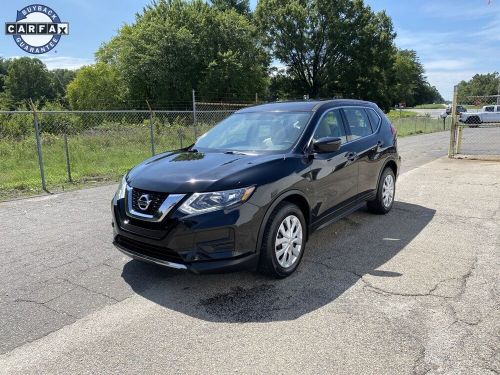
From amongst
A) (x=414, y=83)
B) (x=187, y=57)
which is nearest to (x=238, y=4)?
(x=187, y=57)

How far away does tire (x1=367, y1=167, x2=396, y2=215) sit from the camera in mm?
6023

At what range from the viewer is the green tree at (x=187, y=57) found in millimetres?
34031

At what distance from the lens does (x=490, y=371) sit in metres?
2.54

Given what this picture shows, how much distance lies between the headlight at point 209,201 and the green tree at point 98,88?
39624 millimetres

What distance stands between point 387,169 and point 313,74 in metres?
45.5

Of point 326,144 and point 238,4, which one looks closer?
point 326,144

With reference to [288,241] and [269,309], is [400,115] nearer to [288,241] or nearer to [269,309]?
[288,241]

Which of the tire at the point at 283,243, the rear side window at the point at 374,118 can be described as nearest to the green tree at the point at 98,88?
the rear side window at the point at 374,118

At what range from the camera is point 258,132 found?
477cm

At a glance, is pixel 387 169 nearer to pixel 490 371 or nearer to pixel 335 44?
pixel 490 371

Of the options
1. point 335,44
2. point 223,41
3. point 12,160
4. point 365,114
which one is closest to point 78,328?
point 365,114

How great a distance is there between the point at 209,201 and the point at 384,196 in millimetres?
3665

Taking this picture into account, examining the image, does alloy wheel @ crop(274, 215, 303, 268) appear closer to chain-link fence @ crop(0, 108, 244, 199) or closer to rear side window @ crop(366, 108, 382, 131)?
rear side window @ crop(366, 108, 382, 131)

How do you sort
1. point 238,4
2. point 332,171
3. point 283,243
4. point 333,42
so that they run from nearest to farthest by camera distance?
1. point 283,243
2. point 332,171
3. point 333,42
4. point 238,4
